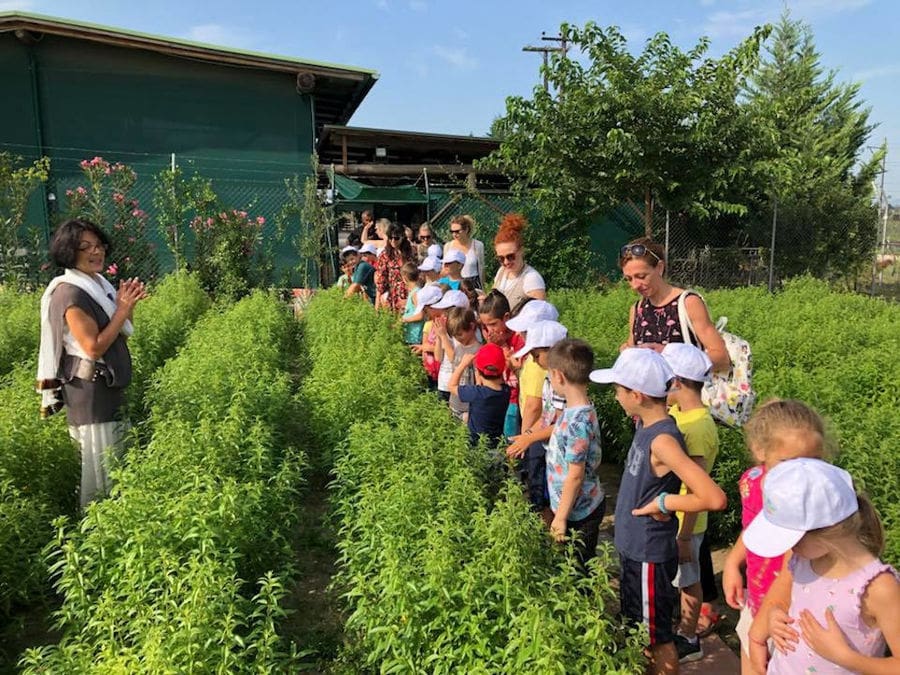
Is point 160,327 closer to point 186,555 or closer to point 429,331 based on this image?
point 429,331

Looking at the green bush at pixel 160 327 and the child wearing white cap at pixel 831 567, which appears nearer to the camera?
the child wearing white cap at pixel 831 567

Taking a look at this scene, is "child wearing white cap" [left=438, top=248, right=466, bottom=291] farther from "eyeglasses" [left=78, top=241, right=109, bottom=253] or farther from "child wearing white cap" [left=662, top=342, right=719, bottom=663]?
"child wearing white cap" [left=662, top=342, right=719, bottom=663]

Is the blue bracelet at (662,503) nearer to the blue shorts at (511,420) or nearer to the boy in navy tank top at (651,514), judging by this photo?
the boy in navy tank top at (651,514)

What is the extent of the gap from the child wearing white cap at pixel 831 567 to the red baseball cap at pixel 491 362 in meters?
2.33

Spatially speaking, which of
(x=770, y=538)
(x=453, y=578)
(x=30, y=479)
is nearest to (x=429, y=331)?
(x=30, y=479)

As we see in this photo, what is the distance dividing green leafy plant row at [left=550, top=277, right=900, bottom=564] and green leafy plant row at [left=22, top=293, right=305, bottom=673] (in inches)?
110

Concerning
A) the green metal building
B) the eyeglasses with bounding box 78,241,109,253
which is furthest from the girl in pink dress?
the green metal building

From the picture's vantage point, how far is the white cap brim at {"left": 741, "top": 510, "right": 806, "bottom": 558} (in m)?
1.81

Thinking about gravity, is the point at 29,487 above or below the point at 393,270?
below

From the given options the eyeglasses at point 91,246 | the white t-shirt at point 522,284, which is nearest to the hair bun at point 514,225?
the white t-shirt at point 522,284

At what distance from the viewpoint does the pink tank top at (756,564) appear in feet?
7.93

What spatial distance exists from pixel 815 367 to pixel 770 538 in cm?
505

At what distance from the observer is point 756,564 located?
8.21 feet

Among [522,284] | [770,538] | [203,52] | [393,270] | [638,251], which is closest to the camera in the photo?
[770,538]
